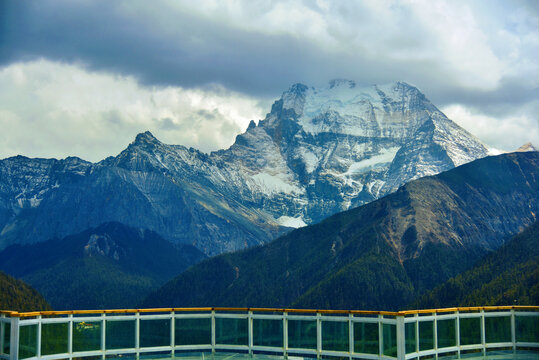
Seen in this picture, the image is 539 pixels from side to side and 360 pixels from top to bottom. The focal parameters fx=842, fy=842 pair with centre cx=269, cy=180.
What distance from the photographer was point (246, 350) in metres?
49.5

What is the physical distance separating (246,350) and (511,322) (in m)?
16.7

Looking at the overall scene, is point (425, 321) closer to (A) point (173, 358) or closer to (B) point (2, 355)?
(A) point (173, 358)

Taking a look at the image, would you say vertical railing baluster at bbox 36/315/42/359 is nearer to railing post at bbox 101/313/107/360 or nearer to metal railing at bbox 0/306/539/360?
metal railing at bbox 0/306/539/360

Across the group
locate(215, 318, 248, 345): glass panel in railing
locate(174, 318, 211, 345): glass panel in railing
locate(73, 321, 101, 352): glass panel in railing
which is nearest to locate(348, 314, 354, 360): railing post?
locate(215, 318, 248, 345): glass panel in railing

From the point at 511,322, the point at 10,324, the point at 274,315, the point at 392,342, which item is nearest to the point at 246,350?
the point at 274,315

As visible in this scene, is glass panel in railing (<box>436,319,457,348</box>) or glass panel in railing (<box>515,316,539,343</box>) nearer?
glass panel in railing (<box>436,319,457,348</box>)

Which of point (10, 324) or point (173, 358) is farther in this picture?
point (173, 358)

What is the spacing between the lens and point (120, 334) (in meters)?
49.0

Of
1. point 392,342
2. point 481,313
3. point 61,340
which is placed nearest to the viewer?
point 392,342

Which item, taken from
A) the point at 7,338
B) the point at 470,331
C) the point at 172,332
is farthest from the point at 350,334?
the point at 7,338

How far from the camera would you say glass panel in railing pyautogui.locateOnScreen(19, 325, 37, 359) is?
45.0 metres

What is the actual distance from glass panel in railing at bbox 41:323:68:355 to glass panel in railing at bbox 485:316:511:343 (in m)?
25.0

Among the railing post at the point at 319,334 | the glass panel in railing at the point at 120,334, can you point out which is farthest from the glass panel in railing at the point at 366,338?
the glass panel in railing at the point at 120,334

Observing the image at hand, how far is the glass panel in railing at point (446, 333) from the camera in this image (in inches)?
1886
